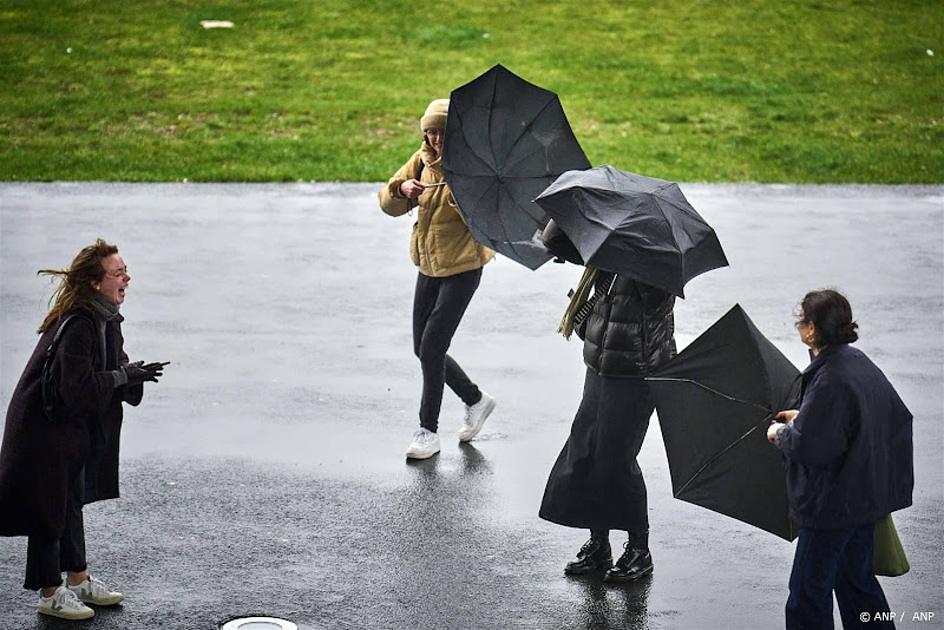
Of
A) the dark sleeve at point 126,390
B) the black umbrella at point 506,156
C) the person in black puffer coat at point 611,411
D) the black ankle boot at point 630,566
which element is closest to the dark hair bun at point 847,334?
the person in black puffer coat at point 611,411

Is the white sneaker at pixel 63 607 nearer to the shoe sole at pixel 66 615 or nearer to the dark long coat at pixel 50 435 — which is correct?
the shoe sole at pixel 66 615

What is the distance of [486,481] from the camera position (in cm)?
913

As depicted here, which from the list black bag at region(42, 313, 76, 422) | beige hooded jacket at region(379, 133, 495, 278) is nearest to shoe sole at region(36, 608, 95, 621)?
black bag at region(42, 313, 76, 422)

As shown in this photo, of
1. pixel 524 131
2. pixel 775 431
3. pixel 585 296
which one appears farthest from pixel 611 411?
Result: pixel 524 131

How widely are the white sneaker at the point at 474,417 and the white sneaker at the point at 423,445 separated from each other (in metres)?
0.38

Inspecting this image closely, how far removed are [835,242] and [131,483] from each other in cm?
971

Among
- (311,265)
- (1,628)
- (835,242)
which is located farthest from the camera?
(835,242)

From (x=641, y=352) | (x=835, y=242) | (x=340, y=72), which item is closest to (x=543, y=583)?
(x=641, y=352)

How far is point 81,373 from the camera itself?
670 cm

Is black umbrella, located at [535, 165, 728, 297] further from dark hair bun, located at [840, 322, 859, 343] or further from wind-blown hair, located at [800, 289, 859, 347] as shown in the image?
dark hair bun, located at [840, 322, 859, 343]

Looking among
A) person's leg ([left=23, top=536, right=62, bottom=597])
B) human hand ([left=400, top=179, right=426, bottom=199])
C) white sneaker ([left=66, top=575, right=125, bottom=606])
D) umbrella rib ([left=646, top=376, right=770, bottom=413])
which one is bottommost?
white sneaker ([left=66, top=575, right=125, bottom=606])

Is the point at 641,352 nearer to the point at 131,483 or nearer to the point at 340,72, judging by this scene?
the point at 131,483

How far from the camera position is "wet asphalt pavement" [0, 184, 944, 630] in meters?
7.45

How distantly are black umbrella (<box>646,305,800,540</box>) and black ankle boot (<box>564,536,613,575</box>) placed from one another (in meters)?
1.15
